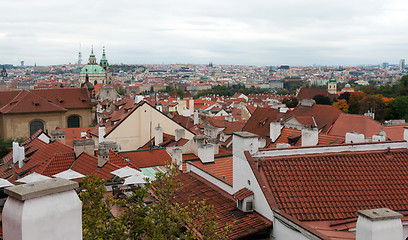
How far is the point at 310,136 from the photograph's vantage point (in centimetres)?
1862

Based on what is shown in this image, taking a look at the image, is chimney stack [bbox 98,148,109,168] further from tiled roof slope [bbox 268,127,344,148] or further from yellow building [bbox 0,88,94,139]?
yellow building [bbox 0,88,94,139]

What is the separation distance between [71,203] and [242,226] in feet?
18.3

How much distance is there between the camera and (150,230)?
727 centimetres

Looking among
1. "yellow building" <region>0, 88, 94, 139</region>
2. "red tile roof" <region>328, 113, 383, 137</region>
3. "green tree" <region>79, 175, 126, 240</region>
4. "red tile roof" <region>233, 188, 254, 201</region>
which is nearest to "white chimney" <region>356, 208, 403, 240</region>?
"red tile roof" <region>233, 188, 254, 201</region>

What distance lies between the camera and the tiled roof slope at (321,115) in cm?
3824

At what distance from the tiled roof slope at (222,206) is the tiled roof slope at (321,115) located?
2548 centimetres

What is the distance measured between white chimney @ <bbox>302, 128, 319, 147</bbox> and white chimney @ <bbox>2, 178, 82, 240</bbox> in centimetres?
1529

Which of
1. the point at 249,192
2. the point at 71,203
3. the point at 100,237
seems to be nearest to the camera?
the point at 71,203

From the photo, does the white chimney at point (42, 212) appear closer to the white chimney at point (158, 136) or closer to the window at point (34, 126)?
the white chimney at point (158, 136)

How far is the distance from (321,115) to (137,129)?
66.7ft

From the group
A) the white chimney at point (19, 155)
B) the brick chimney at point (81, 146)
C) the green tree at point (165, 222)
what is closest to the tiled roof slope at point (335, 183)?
the green tree at point (165, 222)

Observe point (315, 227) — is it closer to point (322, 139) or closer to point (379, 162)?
point (379, 162)

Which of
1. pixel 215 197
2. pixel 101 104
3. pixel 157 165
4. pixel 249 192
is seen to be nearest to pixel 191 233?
pixel 249 192

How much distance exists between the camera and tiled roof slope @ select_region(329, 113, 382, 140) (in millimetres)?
32203
